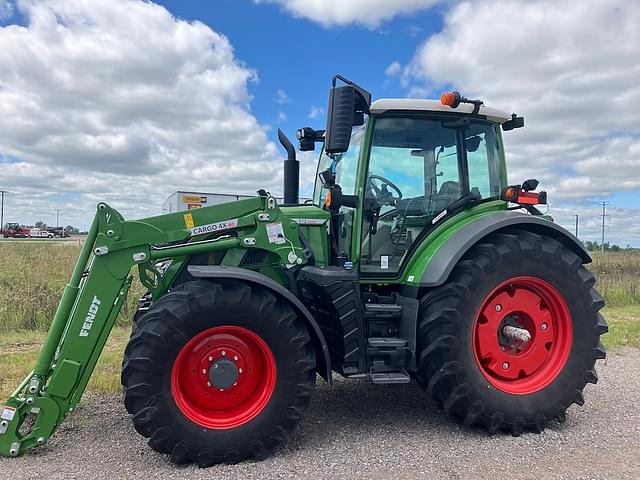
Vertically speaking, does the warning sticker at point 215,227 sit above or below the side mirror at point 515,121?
below

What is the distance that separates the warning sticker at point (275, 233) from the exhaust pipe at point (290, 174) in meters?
1.10

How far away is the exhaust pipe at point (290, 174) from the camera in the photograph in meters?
5.35

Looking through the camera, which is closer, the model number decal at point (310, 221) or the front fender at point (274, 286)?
the front fender at point (274, 286)

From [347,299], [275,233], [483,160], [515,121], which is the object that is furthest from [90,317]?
[515,121]

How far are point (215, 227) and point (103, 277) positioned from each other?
0.91m

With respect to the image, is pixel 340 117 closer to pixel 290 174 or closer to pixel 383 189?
pixel 383 189

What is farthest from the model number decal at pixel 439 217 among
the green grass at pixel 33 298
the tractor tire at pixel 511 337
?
the green grass at pixel 33 298

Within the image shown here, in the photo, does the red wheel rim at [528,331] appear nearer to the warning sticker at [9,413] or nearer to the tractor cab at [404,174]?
the tractor cab at [404,174]

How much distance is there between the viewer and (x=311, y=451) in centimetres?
401

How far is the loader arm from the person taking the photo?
3777mm

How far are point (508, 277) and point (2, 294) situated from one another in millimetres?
8517

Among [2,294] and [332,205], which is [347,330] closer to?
[332,205]

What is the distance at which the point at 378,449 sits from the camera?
407 cm

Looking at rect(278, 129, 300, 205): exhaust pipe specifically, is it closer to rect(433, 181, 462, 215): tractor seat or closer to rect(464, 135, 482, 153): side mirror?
rect(433, 181, 462, 215): tractor seat
